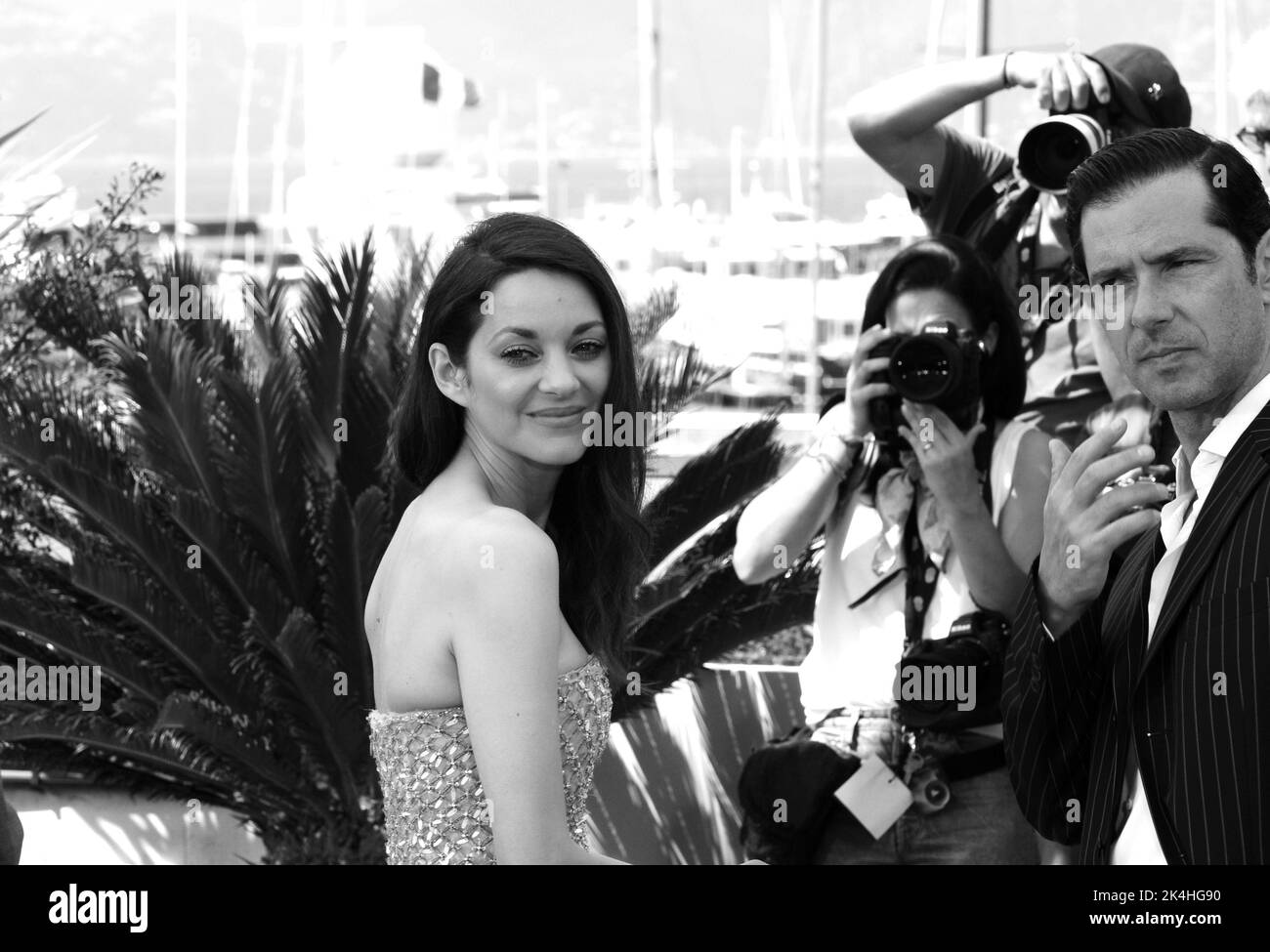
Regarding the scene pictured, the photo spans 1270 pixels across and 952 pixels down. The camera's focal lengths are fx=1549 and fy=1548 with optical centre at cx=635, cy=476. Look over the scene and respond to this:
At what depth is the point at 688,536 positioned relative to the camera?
5203 mm

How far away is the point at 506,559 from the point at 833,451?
148 centimetres

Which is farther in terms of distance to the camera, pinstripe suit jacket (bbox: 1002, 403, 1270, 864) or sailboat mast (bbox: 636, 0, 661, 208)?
sailboat mast (bbox: 636, 0, 661, 208)

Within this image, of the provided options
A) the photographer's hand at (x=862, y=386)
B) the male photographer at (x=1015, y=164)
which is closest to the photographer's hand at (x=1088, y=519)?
the photographer's hand at (x=862, y=386)

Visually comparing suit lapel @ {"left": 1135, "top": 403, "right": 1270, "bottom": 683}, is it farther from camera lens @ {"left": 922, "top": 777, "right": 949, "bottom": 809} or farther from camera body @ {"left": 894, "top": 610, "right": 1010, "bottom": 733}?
camera lens @ {"left": 922, "top": 777, "right": 949, "bottom": 809}

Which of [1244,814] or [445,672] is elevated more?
[445,672]

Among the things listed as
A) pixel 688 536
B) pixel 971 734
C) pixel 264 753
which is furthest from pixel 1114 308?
pixel 264 753

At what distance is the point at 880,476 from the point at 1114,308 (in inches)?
53.3

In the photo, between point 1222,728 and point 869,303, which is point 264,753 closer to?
point 869,303

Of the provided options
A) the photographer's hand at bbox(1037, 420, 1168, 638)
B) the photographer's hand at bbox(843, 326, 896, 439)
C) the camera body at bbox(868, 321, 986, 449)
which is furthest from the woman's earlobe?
the photographer's hand at bbox(1037, 420, 1168, 638)

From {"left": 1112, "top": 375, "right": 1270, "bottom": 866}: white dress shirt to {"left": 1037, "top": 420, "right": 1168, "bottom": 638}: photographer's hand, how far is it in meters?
0.05

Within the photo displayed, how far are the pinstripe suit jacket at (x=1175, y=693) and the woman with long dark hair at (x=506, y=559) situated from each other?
25.2 inches

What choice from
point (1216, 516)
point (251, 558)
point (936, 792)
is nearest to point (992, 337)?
point (936, 792)

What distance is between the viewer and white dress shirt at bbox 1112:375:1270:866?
192cm

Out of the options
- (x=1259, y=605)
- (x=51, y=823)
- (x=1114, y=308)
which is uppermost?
(x=1114, y=308)
